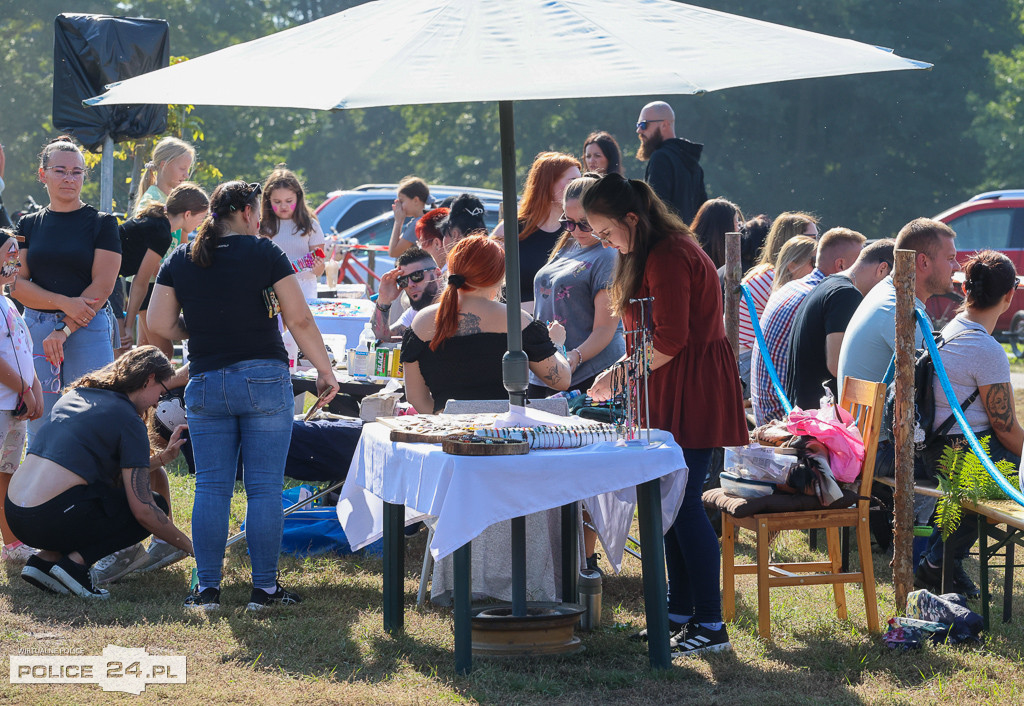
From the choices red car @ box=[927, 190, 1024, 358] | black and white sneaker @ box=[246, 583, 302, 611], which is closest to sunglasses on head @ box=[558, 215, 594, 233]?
black and white sneaker @ box=[246, 583, 302, 611]

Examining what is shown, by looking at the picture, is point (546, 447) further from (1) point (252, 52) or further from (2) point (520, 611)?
(1) point (252, 52)

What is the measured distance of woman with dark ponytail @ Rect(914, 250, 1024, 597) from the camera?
4789 millimetres

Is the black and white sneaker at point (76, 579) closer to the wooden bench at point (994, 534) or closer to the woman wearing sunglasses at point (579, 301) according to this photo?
the woman wearing sunglasses at point (579, 301)

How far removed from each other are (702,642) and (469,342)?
1.45 m

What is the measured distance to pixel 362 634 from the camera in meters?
4.40

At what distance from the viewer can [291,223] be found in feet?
23.4

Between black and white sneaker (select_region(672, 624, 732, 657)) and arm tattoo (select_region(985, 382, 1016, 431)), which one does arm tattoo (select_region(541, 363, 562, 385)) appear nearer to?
black and white sneaker (select_region(672, 624, 732, 657))

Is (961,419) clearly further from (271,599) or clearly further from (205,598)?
(205,598)

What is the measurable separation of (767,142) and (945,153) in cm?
461

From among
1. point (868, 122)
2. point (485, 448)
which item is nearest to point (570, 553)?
point (485, 448)

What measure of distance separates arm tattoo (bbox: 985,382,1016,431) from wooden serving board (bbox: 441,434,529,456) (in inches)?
91.6

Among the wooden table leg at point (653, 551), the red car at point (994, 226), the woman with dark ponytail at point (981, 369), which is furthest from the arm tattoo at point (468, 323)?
the red car at point (994, 226)

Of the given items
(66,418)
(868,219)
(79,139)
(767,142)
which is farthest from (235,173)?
(66,418)

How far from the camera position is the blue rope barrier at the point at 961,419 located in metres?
A: 4.46
